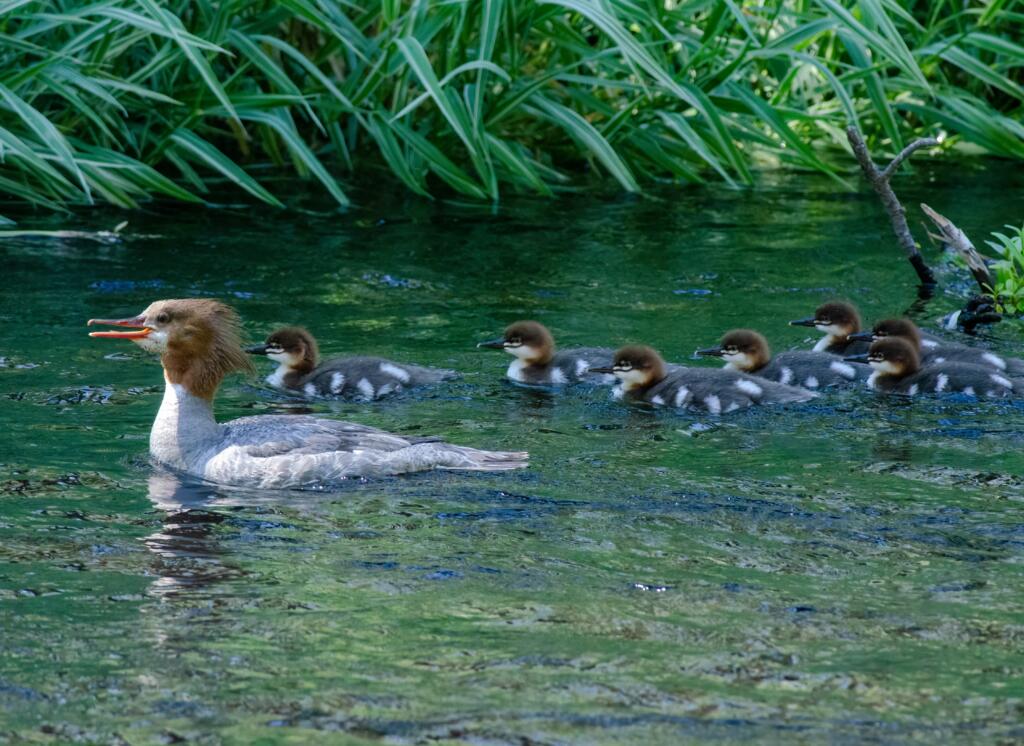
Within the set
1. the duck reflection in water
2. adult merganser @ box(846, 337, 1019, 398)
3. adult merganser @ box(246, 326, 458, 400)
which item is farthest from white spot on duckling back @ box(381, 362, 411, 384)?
adult merganser @ box(846, 337, 1019, 398)

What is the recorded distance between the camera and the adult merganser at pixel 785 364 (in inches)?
287

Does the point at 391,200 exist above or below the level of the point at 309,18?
below

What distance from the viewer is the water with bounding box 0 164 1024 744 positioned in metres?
3.98

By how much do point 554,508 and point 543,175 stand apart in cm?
603

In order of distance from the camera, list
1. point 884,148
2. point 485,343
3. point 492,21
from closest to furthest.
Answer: point 485,343, point 492,21, point 884,148

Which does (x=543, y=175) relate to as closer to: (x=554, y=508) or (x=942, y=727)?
(x=554, y=508)

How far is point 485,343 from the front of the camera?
7.52m

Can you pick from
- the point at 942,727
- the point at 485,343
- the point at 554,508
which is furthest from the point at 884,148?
the point at 942,727

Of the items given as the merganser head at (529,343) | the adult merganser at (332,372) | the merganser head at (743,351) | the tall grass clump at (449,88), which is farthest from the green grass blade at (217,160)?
the merganser head at (743,351)

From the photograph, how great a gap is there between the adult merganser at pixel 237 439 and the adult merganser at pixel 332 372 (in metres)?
0.85

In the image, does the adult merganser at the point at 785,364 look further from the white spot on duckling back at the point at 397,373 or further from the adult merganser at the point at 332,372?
the white spot on duckling back at the point at 397,373

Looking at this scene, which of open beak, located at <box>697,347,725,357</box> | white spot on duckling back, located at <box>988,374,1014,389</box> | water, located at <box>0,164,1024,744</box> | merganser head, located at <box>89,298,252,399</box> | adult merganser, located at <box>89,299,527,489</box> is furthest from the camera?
open beak, located at <box>697,347,725,357</box>

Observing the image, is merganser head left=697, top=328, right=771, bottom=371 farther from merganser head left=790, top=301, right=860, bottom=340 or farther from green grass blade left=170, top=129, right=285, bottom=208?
green grass blade left=170, top=129, right=285, bottom=208

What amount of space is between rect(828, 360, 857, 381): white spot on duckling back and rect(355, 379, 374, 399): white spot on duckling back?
1.95 meters
